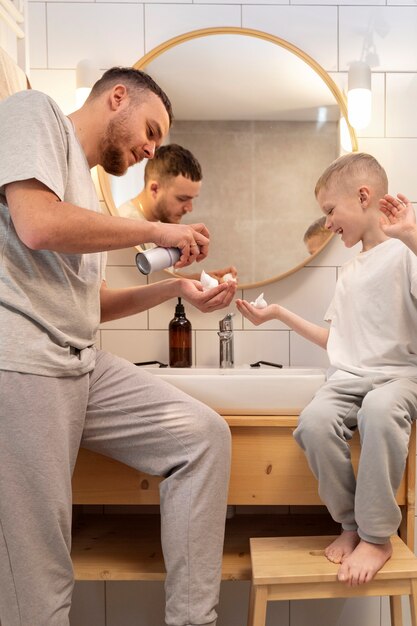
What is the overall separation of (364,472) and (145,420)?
Answer: 493 mm

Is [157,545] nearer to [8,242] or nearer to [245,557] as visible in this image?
[245,557]

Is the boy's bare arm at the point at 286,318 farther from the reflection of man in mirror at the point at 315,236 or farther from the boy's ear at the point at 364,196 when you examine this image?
the boy's ear at the point at 364,196

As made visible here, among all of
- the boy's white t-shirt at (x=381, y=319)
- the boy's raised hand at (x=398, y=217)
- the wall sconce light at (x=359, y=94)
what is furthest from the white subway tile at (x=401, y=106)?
the boy's raised hand at (x=398, y=217)

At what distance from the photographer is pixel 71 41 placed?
78.2 inches

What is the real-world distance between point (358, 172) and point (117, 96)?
2.39 feet

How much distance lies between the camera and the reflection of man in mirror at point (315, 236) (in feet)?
6.44

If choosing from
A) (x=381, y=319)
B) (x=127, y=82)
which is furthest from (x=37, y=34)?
(x=381, y=319)

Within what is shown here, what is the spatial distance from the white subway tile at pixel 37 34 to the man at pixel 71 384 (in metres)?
0.68

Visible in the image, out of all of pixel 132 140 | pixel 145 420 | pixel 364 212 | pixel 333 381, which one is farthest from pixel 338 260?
pixel 145 420

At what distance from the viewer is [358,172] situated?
1.72 m

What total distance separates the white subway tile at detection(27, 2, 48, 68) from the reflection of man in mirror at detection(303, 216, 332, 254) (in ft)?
3.45

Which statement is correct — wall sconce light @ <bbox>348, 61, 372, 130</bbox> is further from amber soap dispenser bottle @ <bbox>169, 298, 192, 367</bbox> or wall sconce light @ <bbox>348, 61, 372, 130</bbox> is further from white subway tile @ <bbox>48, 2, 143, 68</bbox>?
amber soap dispenser bottle @ <bbox>169, 298, 192, 367</bbox>

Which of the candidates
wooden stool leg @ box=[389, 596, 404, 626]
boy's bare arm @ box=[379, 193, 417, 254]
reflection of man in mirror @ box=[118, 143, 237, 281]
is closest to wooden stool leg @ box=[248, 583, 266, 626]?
wooden stool leg @ box=[389, 596, 404, 626]

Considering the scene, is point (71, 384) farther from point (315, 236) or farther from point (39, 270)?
point (315, 236)
